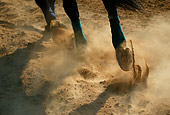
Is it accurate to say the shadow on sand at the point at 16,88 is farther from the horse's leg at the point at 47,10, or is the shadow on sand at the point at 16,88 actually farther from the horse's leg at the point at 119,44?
the horse's leg at the point at 119,44

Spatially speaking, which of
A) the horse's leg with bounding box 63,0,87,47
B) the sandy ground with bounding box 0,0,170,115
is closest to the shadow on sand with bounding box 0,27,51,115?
the sandy ground with bounding box 0,0,170,115

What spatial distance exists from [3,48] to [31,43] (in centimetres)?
38

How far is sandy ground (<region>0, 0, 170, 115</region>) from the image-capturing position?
81.9 inches

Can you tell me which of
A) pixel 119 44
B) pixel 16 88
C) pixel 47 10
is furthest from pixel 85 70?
pixel 47 10

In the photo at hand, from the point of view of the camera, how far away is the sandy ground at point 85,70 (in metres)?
2.08

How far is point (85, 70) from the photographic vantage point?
257 centimetres

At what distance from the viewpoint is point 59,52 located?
9.80 feet

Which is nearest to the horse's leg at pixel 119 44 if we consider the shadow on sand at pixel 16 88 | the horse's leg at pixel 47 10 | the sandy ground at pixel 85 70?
the sandy ground at pixel 85 70

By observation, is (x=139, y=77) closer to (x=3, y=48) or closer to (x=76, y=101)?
(x=76, y=101)

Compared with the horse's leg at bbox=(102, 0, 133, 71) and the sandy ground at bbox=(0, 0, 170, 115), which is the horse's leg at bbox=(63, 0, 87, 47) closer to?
the sandy ground at bbox=(0, 0, 170, 115)

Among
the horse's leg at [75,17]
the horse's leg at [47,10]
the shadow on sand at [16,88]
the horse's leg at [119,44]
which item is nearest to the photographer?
the shadow on sand at [16,88]

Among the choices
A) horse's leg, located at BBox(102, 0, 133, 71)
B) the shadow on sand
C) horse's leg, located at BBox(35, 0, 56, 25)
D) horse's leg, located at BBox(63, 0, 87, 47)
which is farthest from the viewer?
horse's leg, located at BBox(35, 0, 56, 25)

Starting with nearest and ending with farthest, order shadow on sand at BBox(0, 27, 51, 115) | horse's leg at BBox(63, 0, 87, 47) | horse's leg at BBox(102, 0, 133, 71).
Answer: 1. shadow on sand at BBox(0, 27, 51, 115)
2. horse's leg at BBox(102, 0, 133, 71)
3. horse's leg at BBox(63, 0, 87, 47)

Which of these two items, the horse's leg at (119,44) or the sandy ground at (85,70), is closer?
the sandy ground at (85,70)
